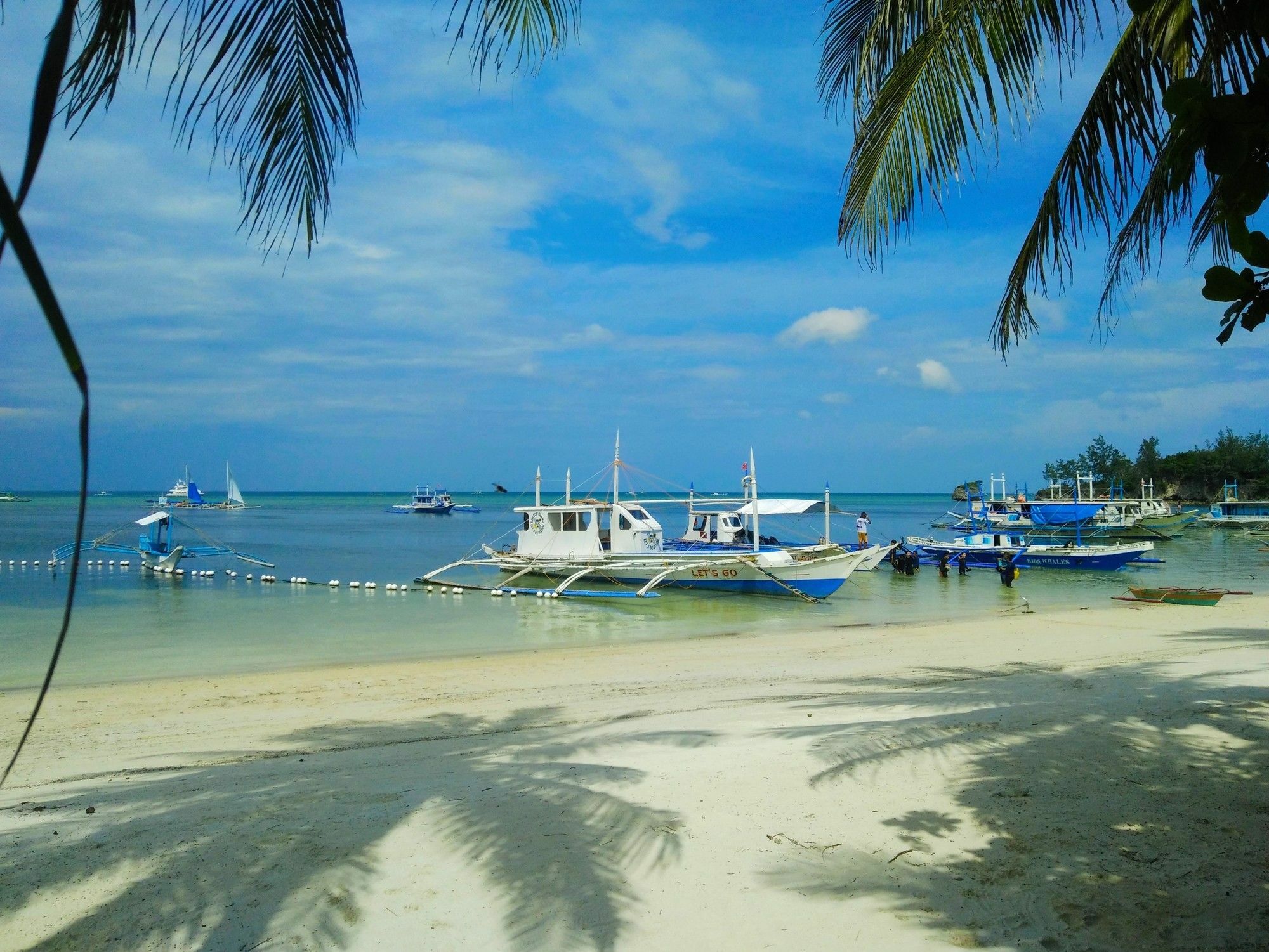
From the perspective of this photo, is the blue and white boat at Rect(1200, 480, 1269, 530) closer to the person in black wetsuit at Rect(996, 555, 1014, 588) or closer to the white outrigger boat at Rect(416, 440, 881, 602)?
the person in black wetsuit at Rect(996, 555, 1014, 588)

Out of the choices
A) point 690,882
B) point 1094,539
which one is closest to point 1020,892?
point 690,882

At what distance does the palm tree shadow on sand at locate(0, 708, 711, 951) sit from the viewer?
3631 millimetres

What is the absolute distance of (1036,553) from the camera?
34188mm

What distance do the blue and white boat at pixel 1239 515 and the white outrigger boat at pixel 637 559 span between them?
49.2 m

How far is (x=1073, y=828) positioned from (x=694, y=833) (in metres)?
1.84

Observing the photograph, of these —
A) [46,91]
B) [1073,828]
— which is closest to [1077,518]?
[1073,828]

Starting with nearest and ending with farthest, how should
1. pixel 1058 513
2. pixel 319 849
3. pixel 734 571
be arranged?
pixel 319 849 → pixel 734 571 → pixel 1058 513

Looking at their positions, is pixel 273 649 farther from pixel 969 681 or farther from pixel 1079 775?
pixel 1079 775

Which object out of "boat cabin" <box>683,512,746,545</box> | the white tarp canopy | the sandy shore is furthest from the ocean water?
the sandy shore

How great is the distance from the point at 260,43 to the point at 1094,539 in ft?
165

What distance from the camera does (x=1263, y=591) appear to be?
24.2m

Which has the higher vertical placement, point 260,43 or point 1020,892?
point 260,43

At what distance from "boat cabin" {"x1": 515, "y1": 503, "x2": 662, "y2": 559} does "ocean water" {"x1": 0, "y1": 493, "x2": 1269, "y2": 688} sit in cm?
206

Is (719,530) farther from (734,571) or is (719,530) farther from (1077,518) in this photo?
(1077,518)
